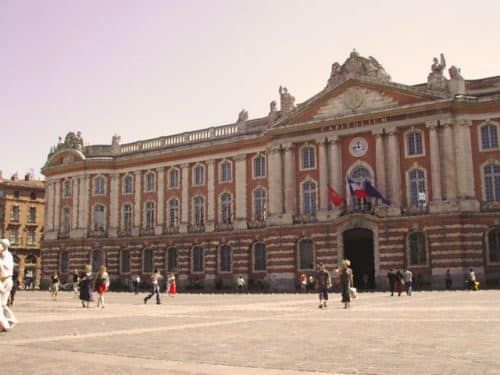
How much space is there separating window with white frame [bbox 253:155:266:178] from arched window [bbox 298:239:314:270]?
27.0 ft

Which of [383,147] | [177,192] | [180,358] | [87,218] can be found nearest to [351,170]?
[383,147]

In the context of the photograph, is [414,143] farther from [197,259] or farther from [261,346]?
[261,346]

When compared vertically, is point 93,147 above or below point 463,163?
above

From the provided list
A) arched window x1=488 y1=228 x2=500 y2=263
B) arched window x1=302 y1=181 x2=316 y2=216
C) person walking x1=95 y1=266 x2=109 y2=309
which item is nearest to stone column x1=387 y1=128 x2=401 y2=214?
arched window x1=302 y1=181 x2=316 y2=216

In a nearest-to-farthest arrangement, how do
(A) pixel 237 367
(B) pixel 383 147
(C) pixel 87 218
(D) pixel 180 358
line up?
(A) pixel 237 367 → (D) pixel 180 358 → (B) pixel 383 147 → (C) pixel 87 218

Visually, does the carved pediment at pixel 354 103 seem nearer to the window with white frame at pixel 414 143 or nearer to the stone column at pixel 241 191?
the window with white frame at pixel 414 143

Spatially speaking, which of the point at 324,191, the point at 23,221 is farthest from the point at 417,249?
the point at 23,221

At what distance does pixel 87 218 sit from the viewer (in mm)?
65688

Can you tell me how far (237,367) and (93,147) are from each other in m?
60.7

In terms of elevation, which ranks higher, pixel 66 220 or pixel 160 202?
pixel 160 202

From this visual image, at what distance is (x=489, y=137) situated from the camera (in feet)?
149

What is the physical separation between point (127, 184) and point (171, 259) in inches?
406

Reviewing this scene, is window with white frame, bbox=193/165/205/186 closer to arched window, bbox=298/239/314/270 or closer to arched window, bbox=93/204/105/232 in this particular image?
arched window, bbox=93/204/105/232

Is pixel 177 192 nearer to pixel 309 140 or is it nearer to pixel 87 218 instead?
pixel 87 218
